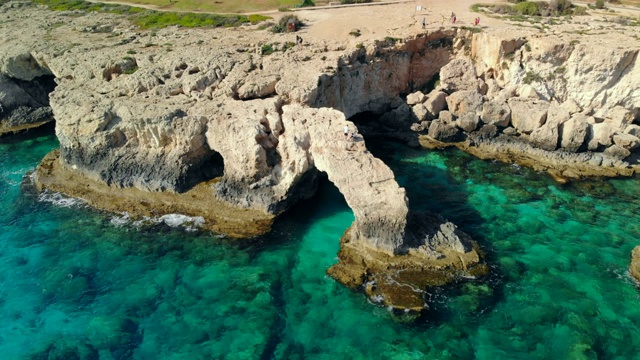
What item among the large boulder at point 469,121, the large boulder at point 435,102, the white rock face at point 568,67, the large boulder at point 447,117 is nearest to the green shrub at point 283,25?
the large boulder at point 435,102

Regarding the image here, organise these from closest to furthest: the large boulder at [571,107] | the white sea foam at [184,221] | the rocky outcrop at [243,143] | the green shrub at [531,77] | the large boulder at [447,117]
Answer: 1. the rocky outcrop at [243,143]
2. the white sea foam at [184,221]
3. the large boulder at [571,107]
4. the green shrub at [531,77]
5. the large boulder at [447,117]

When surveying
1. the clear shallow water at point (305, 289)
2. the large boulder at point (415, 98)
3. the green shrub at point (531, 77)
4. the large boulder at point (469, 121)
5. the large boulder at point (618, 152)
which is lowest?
the clear shallow water at point (305, 289)

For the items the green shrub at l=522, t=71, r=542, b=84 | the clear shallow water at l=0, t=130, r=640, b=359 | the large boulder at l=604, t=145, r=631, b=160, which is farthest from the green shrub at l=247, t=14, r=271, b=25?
the large boulder at l=604, t=145, r=631, b=160

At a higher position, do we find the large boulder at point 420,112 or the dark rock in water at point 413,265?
the large boulder at point 420,112

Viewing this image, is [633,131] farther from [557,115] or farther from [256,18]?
[256,18]

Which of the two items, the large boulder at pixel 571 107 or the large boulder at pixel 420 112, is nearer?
the large boulder at pixel 571 107

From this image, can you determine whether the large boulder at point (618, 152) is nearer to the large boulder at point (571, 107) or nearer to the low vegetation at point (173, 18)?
the large boulder at point (571, 107)

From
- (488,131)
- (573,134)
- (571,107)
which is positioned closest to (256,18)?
(488,131)

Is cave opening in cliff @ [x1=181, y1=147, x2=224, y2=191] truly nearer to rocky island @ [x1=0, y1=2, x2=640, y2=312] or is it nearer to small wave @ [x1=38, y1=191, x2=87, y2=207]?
rocky island @ [x1=0, y1=2, x2=640, y2=312]
